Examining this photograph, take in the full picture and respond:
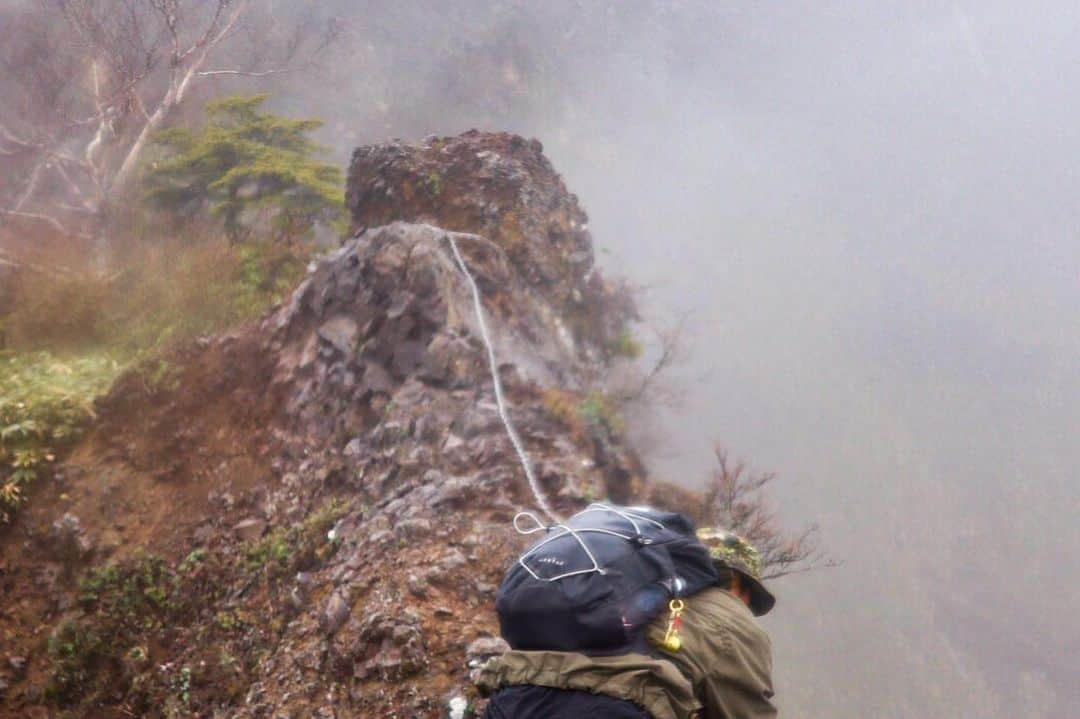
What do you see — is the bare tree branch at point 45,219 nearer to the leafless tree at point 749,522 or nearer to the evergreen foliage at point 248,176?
the evergreen foliage at point 248,176

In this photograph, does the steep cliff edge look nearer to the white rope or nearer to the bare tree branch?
the white rope

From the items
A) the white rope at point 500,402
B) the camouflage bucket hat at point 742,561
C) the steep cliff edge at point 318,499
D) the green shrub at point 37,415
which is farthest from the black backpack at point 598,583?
the green shrub at point 37,415

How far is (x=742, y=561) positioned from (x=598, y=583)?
2.54ft

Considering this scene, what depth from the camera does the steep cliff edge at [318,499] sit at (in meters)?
3.53

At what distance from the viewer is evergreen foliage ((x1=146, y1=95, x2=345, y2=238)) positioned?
9703 millimetres

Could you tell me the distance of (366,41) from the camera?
26594 millimetres

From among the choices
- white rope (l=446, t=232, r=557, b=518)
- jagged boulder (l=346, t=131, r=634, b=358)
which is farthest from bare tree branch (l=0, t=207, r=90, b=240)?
white rope (l=446, t=232, r=557, b=518)

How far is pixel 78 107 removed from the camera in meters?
14.4

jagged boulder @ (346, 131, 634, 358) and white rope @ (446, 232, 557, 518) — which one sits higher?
jagged boulder @ (346, 131, 634, 358)

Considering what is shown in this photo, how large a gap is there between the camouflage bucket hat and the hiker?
0.51 feet

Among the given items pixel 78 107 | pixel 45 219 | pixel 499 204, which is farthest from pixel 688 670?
pixel 78 107

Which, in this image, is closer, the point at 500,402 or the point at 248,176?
the point at 500,402

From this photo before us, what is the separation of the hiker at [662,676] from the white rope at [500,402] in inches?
81.4

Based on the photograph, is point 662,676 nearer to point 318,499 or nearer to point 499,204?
point 318,499
